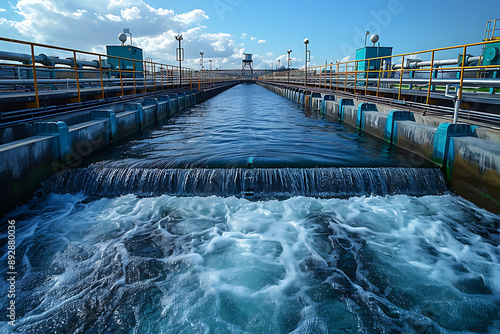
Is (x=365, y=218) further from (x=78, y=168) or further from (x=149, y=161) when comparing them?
(x=78, y=168)

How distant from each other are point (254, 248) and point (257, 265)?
0.42 meters

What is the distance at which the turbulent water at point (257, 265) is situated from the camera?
129 inches

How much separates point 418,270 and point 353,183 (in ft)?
7.84

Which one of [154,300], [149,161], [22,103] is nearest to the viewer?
[154,300]

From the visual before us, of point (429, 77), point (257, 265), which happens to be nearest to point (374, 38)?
point (429, 77)

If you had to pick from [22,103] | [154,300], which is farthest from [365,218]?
[22,103]

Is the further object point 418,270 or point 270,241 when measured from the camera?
point 270,241

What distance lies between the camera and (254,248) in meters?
4.58

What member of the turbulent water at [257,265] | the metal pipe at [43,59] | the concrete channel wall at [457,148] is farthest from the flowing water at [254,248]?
the metal pipe at [43,59]

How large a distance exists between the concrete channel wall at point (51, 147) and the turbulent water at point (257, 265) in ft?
1.30

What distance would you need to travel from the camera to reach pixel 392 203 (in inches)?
231

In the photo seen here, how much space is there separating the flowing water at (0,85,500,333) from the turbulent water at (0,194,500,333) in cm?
2

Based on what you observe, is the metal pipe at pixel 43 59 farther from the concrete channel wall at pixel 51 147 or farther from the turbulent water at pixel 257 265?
the turbulent water at pixel 257 265

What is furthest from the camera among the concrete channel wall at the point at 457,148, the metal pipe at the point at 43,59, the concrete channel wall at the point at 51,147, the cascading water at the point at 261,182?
the metal pipe at the point at 43,59
